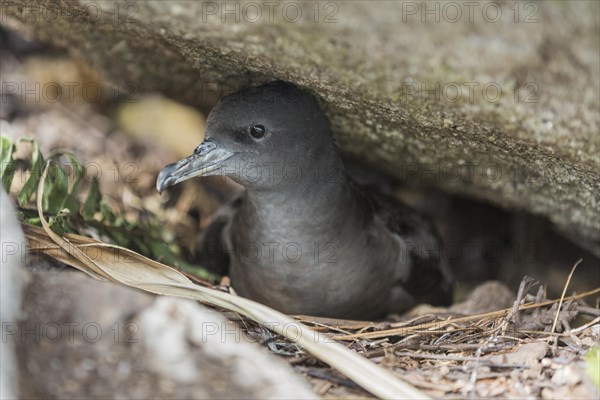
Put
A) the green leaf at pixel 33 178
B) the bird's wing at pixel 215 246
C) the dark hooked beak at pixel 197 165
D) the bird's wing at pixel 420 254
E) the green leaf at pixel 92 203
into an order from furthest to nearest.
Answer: the bird's wing at pixel 215 246 < the bird's wing at pixel 420 254 < the green leaf at pixel 92 203 < the green leaf at pixel 33 178 < the dark hooked beak at pixel 197 165

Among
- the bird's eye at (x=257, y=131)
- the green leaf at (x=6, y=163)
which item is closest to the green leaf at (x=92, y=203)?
the green leaf at (x=6, y=163)

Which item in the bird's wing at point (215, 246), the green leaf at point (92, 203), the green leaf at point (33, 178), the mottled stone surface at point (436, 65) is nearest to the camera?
the mottled stone surface at point (436, 65)

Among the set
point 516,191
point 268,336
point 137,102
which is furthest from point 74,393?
point 137,102

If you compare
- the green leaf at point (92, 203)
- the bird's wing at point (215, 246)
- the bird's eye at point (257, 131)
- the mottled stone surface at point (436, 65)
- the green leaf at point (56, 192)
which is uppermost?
the mottled stone surface at point (436, 65)

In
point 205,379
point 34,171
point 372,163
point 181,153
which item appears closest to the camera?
point 205,379

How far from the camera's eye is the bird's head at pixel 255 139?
11.3 feet

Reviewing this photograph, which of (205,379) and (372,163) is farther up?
(372,163)

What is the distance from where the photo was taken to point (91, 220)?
385 cm

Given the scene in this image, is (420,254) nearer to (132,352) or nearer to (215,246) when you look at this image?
(215,246)

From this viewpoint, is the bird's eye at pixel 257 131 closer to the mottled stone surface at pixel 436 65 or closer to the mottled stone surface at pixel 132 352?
the mottled stone surface at pixel 436 65

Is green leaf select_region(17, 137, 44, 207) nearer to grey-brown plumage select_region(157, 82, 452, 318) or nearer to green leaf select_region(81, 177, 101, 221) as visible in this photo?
green leaf select_region(81, 177, 101, 221)

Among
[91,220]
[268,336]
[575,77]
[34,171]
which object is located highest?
[575,77]

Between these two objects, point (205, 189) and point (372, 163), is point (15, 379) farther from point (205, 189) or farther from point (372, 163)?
point (205, 189)

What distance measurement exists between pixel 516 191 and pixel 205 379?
7.46ft
